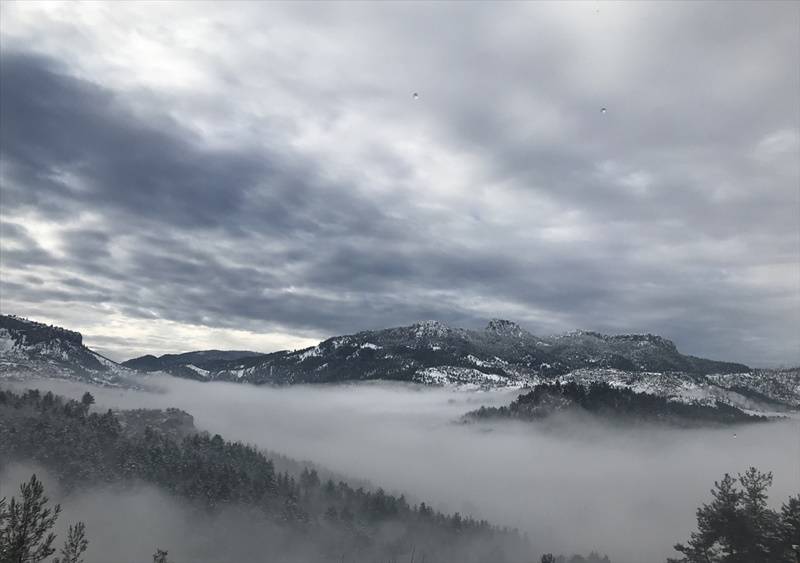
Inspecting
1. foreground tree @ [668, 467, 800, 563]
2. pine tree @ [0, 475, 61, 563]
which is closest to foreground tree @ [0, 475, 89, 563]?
pine tree @ [0, 475, 61, 563]

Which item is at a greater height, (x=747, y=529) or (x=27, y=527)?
(x=27, y=527)

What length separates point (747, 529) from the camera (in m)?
56.1

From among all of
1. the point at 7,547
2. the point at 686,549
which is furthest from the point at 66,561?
the point at 686,549

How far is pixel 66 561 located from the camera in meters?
49.8

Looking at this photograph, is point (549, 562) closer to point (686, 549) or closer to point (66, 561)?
point (686, 549)

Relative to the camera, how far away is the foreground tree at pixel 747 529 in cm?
5303

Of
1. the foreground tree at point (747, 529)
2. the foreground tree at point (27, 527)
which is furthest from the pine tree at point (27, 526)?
the foreground tree at point (747, 529)

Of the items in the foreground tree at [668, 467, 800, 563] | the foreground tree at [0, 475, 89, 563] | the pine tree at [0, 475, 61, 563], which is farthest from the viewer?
the foreground tree at [668, 467, 800, 563]

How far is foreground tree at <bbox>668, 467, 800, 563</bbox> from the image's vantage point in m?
53.0

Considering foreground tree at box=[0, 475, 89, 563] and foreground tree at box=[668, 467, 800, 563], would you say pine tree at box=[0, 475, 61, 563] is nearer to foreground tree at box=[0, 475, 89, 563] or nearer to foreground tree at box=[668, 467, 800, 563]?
foreground tree at box=[0, 475, 89, 563]

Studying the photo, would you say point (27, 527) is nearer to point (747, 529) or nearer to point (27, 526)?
point (27, 526)

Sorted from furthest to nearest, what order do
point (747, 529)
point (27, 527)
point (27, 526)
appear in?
point (747, 529), point (27, 527), point (27, 526)

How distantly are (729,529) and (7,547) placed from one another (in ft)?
232

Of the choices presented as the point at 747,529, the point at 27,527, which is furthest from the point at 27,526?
the point at 747,529
